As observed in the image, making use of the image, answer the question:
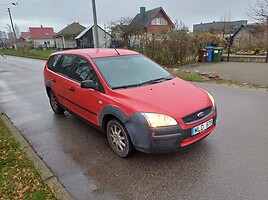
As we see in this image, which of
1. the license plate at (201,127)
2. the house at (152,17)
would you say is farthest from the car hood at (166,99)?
the house at (152,17)

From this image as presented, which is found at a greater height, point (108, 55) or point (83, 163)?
point (108, 55)

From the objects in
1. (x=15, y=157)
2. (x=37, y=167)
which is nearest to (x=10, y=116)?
(x=15, y=157)

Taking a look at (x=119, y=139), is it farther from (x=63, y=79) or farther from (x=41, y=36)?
(x=41, y=36)

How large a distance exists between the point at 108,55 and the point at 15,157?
2.38m

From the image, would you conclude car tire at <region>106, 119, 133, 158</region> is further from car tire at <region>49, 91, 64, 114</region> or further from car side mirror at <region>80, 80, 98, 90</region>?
car tire at <region>49, 91, 64, 114</region>

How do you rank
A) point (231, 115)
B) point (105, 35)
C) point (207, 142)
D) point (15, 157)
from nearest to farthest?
1. point (15, 157)
2. point (207, 142)
3. point (231, 115)
4. point (105, 35)

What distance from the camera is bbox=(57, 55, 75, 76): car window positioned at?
441 cm

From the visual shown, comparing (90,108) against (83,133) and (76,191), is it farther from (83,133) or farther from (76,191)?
(76,191)

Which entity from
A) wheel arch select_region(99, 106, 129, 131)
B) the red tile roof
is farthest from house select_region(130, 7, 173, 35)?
the red tile roof

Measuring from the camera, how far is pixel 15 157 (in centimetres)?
340

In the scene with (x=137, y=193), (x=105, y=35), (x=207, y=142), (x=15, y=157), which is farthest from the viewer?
(x=105, y=35)

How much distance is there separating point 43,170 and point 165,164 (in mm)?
1787

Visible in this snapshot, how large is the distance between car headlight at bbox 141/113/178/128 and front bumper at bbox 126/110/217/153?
0.05m

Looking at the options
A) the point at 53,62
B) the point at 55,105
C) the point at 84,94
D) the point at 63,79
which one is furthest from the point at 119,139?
the point at 53,62
